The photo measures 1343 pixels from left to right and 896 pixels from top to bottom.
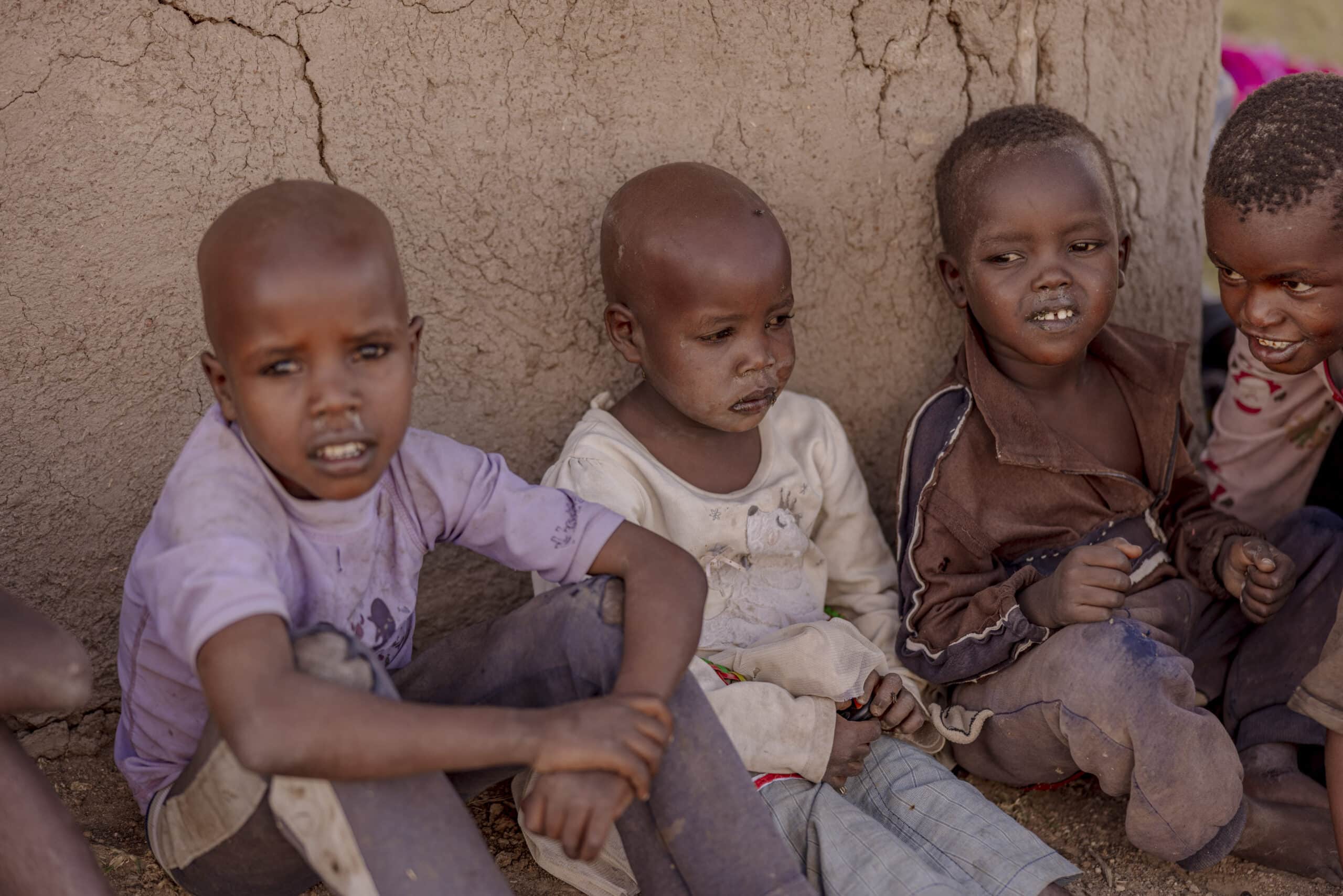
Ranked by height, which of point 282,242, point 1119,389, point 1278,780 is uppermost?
point 282,242

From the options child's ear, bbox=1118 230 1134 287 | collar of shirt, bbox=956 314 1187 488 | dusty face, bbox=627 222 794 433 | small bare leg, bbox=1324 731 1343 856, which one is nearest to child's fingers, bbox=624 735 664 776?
dusty face, bbox=627 222 794 433

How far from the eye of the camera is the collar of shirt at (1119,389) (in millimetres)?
2426

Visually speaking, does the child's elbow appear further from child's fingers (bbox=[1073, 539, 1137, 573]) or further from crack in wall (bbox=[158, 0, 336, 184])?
child's fingers (bbox=[1073, 539, 1137, 573])

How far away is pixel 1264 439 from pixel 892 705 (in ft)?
3.83

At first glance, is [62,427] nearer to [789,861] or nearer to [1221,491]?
[789,861]

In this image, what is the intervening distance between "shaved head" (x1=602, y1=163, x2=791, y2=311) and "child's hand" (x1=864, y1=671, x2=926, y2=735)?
0.78 m

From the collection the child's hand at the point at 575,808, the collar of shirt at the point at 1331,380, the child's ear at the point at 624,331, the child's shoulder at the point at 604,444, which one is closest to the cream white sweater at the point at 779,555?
the child's shoulder at the point at 604,444

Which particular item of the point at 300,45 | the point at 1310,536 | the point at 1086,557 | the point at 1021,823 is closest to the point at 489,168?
the point at 300,45

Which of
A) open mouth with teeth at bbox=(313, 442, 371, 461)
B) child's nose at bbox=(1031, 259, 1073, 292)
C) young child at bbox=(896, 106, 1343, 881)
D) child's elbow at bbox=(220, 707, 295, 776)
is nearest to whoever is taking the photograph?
child's elbow at bbox=(220, 707, 295, 776)

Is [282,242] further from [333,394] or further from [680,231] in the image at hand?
[680,231]

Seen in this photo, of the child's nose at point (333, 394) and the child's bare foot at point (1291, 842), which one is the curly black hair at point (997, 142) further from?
the child's nose at point (333, 394)

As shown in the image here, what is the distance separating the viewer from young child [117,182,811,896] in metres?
1.49

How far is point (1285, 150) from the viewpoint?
7.35ft

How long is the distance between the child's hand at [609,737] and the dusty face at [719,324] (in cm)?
79
